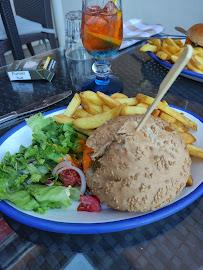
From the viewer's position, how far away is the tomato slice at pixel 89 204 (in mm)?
942

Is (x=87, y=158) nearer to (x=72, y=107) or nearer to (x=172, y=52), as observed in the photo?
(x=72, y=107)

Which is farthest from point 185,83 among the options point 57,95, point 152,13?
point 152,13

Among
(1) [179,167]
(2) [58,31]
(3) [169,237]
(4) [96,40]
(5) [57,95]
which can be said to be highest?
(4) [96,40]

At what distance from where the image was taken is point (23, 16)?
444 centimetres

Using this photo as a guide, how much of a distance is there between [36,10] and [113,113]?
368 centimetres

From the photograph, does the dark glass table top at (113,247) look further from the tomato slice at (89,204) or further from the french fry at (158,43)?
the french fry at (158,43)

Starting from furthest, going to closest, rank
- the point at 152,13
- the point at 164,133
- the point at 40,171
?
the point at 152,13 < the point at 40,171 < the point at 164,133

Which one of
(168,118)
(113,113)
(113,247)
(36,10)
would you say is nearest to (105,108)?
(113,113)

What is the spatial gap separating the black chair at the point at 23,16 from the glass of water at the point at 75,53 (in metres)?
1.45

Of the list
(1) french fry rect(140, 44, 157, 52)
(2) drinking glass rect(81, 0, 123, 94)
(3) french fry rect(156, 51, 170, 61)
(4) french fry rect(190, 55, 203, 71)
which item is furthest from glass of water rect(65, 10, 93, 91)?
(4) french fry rect(190, 55, 203, 71)

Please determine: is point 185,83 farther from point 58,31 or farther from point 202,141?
point 58,31

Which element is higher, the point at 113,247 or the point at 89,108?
the point at 89,108

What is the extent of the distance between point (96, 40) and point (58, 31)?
14.1ft

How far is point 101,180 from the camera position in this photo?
3.01 ft
